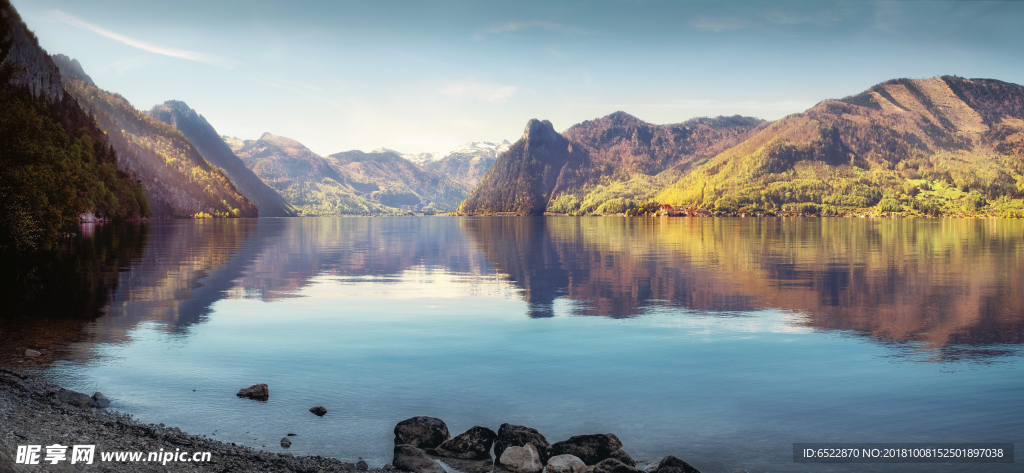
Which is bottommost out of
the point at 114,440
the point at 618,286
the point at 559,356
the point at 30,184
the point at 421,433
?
the point at 559,356

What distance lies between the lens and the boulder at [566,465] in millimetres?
13828

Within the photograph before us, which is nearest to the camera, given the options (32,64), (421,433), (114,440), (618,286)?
(114,440)

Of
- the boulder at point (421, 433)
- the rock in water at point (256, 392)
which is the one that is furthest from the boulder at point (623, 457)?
the rock in water at point (256, 392)

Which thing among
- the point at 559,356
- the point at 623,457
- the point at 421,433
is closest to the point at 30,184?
the point at 559,356

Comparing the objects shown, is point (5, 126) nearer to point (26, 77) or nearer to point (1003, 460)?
point (1003, 460)

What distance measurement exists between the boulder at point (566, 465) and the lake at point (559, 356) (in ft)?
6.34

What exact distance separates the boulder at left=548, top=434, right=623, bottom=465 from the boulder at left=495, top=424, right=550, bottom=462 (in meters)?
0.22

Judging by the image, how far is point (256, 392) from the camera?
18.2m

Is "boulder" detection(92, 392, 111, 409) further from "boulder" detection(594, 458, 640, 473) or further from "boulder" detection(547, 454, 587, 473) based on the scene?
"boulder" detection(594, 458, 640, 473)

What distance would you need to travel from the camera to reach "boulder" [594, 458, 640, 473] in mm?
13539

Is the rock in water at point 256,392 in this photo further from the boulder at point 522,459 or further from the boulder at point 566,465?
the boulder at point 566,465

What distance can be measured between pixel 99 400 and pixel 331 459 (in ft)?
26.8

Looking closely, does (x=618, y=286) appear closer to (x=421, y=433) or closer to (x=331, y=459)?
(x=421, y=433)

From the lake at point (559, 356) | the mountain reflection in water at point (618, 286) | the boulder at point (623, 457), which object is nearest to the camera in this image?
the boulder at point (623, 457)
